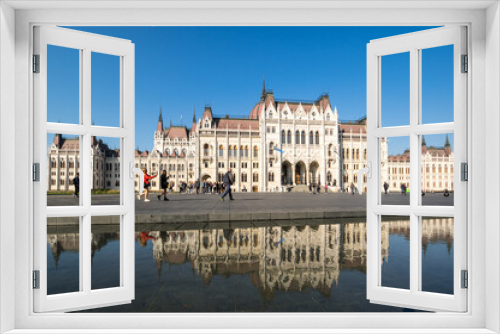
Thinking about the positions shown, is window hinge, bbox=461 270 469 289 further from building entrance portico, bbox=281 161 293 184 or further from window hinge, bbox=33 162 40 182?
building entrance portico, bbox=281 161 293 184

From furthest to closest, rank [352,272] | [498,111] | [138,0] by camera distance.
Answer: [352,272] < [138,0] < [498,111]

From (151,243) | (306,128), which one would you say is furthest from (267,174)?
(151,243)

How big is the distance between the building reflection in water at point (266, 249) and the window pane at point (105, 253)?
28mm

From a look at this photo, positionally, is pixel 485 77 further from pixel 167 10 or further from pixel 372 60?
pixel 167 10

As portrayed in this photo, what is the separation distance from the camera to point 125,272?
1.91m

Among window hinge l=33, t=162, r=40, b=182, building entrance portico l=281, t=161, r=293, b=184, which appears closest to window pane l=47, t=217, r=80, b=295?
window hinge l=33, t=162, r=40, b=182

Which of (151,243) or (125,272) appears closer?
(125,272)

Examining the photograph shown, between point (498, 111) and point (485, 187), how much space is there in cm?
46

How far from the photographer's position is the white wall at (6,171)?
1.71m

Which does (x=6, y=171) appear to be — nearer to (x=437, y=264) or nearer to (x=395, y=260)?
(x=395, y=260)

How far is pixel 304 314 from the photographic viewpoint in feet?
5.62

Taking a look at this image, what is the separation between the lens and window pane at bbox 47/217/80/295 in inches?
84.0

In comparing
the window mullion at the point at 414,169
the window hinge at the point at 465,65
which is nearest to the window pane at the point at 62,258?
the window mullion at the point at 414,169

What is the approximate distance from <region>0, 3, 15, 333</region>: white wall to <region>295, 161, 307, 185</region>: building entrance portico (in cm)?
→ 4509
